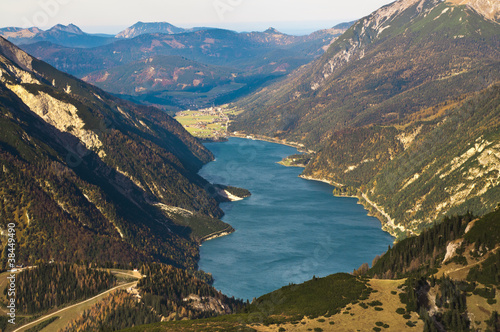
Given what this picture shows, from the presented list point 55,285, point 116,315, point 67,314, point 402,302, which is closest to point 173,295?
point 116,315

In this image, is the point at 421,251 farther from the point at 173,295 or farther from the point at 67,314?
the point at 67,314

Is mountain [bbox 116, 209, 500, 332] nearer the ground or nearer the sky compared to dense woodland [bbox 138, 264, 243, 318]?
nearer the ground

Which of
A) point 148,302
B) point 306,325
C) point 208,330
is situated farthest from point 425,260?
point 148,302

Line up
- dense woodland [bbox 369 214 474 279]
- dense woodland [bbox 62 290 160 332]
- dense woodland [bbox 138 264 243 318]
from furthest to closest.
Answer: dense woodland [bbox 138 264 243 318] < dense woodland [bbox 62 290 160 332] < dense woodland [bbox 369 214 474 279]

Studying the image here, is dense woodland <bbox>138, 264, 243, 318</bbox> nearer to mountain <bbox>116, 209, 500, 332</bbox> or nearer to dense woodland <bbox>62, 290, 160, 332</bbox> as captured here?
dense woodland <bbox>62, 290, 160, 332</bbox>

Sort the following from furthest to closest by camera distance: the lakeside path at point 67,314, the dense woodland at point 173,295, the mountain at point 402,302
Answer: the dense woodland at point 173,295 < the lakeside path at point 67,314 < the mountain at point 402,302

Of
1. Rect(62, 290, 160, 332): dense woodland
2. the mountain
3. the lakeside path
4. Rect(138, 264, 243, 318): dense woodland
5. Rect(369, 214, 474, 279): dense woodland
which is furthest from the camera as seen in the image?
Rect(138, 264, 243, 318): dense woodland

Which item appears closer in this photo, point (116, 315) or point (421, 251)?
point (421, 251)

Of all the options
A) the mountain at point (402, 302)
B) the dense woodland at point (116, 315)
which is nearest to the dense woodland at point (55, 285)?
the dense woodland at point (116, 315)

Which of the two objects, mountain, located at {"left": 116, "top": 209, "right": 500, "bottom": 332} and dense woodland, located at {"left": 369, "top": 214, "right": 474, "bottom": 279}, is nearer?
mountain, located at {"left": 116, "top": 209, "right": 500, "bottom": 332}

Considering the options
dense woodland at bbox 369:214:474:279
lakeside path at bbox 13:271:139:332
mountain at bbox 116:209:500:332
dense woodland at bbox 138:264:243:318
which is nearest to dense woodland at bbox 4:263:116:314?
lakeside path at bbox 13:271:139:332

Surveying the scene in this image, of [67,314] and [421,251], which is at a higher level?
[421,251]

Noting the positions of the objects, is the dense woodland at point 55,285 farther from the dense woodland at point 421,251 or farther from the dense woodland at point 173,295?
the dense woodland at point 421,251
